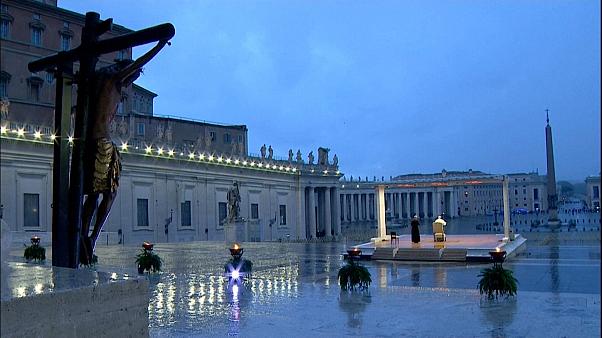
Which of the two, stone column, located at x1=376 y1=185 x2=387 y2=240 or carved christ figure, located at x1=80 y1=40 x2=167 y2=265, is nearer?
carved christ figure, located at x1=80 y1=40 x2=167 y2=265

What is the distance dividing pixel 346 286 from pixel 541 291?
17.5 feet

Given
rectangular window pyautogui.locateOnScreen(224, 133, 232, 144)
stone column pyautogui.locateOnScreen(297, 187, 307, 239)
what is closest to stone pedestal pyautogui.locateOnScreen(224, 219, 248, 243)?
stone column pyautogui.locateOnScreen(297, 187, 307, 239)

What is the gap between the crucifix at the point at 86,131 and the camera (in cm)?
1023

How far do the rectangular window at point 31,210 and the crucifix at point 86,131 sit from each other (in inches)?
1288

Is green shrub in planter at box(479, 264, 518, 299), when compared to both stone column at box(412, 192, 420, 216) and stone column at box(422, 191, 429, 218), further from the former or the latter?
stone column at box(422, 191, 429, 218)

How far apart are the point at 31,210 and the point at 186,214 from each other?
16.6 meters

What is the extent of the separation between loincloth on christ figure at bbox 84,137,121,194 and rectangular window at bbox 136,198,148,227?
132 ft

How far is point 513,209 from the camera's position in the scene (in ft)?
464

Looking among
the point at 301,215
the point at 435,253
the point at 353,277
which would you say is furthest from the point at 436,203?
the point at 353,277

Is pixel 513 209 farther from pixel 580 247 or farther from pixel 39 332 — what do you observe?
pixel 39 332

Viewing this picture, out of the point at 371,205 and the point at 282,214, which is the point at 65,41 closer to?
the point at 282,214

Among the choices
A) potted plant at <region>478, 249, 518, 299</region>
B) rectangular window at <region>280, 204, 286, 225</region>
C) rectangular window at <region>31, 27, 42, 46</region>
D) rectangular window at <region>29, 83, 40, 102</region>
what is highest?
rectangular window at <region>31, 27, 42, 46</region>

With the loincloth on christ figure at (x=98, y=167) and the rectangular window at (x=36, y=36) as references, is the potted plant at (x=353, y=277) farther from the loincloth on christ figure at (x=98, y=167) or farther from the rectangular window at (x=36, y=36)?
the rectangular window at (x=36, y=36)

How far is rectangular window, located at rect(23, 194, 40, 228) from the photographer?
40531 millimetres
